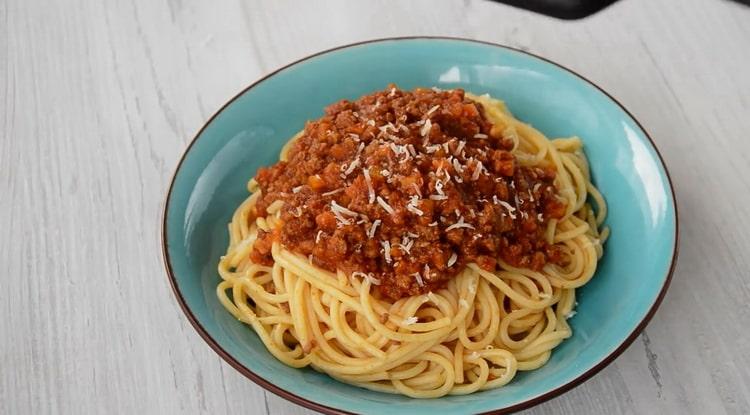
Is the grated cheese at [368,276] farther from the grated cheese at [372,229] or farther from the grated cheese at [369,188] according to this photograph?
the grated cheese at [369,188]

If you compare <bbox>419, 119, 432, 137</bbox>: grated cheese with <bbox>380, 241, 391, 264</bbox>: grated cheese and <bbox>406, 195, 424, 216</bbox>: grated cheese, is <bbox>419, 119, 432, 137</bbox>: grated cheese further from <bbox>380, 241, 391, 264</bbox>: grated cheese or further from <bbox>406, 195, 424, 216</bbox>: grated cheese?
<bbox>380, 241, 391, 264</bbox>: grated cheese

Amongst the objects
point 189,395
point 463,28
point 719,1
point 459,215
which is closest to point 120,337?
point 189,395

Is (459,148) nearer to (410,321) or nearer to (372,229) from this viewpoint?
(372,229)

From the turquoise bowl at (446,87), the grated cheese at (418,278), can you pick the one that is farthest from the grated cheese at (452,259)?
the turquoise bowl at (446,87)

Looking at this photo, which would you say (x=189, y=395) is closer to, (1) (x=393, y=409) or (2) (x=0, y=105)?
(1) (x=393, y=409)

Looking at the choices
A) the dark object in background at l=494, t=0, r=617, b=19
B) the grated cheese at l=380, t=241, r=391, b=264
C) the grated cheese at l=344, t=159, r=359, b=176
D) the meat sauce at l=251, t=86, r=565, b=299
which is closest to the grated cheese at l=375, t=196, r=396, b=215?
the meat sauce at l=251, t=86, r=565, b=299

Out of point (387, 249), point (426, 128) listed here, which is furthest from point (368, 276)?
point (426, 128)
